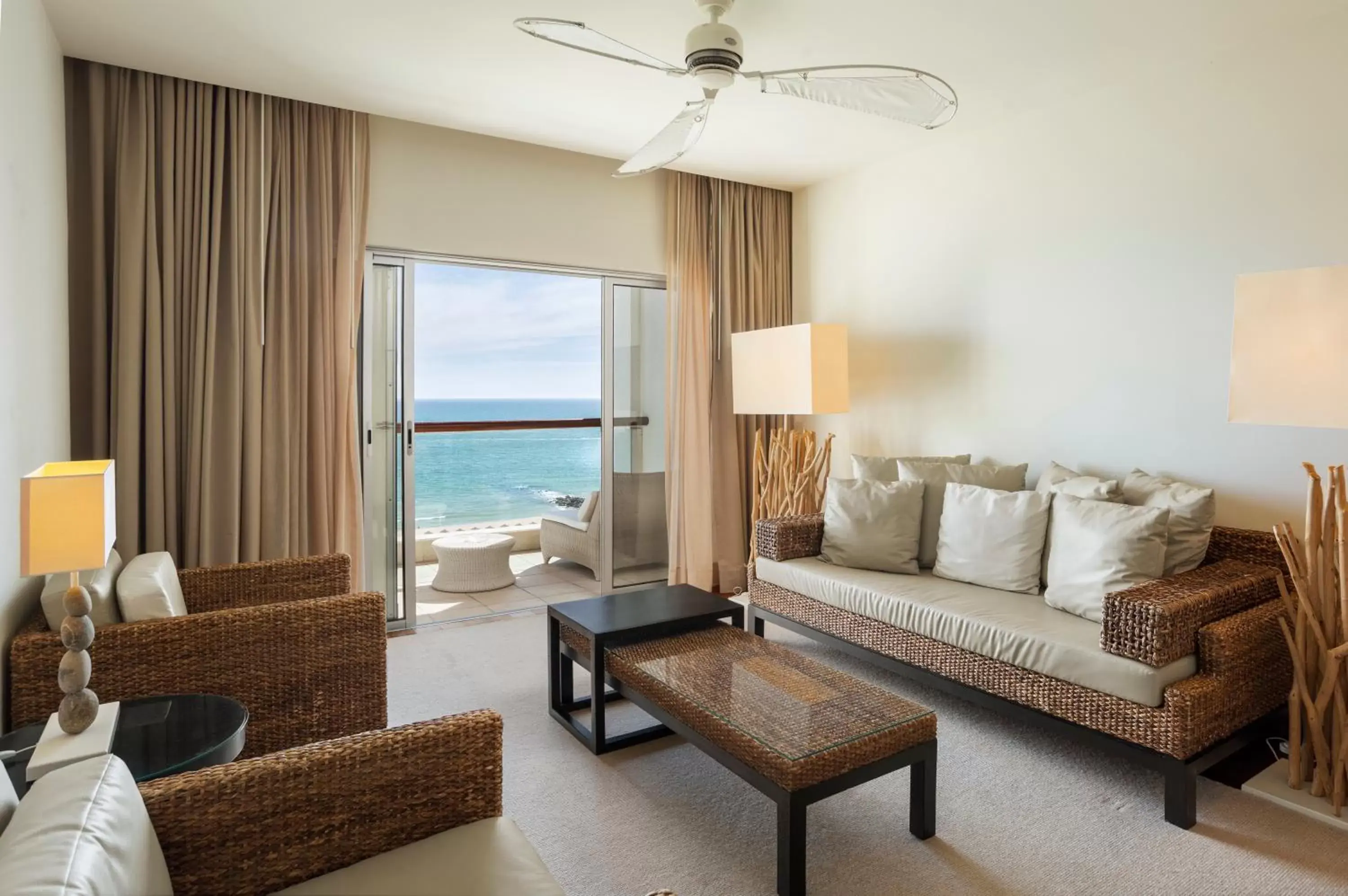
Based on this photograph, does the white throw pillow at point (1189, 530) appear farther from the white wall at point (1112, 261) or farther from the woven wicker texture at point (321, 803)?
the woven wicker texture at point (321, 803)

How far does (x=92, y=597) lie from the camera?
82.4 inches

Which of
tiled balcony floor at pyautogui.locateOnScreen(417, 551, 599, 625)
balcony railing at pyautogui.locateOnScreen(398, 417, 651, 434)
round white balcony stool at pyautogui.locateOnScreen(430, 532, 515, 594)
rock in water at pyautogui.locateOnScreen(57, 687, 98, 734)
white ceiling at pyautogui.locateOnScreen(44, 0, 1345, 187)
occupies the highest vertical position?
white ceiling at pyautogui.locateOnScreen(44, 0, 1345, 187)

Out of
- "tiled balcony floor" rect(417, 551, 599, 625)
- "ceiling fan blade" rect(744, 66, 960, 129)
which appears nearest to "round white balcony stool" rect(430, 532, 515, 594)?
"tiled balcony floor" rect(417, 551, 599, 625)

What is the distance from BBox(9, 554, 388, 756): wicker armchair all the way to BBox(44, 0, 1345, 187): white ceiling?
199cm

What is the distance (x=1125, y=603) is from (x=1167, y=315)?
1433 mm

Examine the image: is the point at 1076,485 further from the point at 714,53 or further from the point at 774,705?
the point at 714,53

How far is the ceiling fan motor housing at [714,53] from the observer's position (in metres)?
2.41

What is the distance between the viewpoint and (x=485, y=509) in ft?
18.1

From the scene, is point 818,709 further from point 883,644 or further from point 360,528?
point 360,528

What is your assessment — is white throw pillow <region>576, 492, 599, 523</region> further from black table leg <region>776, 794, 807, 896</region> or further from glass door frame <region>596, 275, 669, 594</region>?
black table leg <region>776, 794, 807, 896</region>

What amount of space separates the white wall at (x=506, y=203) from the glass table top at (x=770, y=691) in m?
2.45

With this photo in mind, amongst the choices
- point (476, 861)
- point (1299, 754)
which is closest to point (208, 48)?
point (476, 861)

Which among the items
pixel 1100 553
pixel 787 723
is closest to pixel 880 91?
pixel 1100 553

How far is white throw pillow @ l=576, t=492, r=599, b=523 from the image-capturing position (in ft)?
15.9
